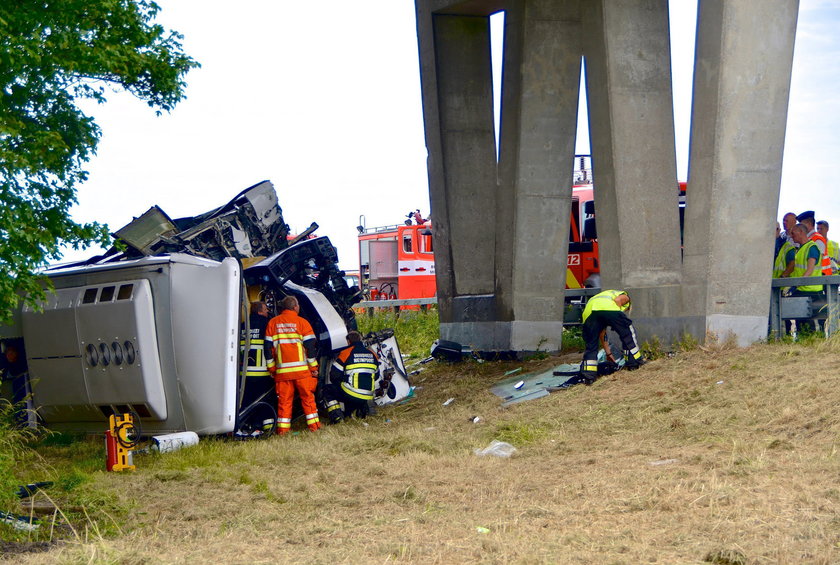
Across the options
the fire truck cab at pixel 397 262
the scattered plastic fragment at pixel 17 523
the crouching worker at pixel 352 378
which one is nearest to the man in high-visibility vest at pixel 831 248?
the crouching worker at pixel 352 378

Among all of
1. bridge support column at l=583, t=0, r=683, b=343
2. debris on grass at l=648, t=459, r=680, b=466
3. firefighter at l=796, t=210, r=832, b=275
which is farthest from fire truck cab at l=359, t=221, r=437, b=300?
debris on grass at l=648, t=459, r=680, b=466

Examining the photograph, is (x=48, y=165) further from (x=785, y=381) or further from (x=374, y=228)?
(x=374, y=228)

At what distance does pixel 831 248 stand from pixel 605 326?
3887 mm

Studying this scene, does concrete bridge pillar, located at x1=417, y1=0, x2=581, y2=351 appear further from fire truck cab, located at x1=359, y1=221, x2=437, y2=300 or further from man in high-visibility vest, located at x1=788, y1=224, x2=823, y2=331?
fire truck cab, located at x1=359, y1=221, x2=437, y2=300

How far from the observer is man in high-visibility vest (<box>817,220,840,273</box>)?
1388 cm

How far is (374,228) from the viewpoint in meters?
28.0

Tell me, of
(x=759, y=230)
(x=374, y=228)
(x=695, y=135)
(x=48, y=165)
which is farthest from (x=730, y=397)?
(x=374, y=228)

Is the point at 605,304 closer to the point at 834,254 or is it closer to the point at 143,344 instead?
the point at 834,254

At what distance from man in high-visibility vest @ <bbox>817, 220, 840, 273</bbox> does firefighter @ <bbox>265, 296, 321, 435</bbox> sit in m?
7.26

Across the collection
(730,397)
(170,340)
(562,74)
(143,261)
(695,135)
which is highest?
(562,74)

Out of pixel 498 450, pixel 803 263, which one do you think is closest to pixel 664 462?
pixel 498 450

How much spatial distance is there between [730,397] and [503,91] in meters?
7.53

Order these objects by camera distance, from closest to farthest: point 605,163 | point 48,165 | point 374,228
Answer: point 48,165 < point 605,163 < point 374,228

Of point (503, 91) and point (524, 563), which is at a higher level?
point (503, 91)
